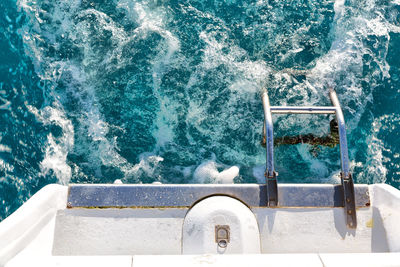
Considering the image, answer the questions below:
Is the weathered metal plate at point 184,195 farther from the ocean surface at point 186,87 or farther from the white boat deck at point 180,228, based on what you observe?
the ocean surface at point 186,87

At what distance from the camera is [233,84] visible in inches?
153

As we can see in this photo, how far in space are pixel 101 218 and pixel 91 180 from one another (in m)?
1.17

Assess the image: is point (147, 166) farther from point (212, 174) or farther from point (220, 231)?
point (220, 231)

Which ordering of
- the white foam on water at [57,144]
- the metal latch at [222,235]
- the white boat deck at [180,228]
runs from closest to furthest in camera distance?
1. the metal latch at [222,235]
2. the white boat deck at [180,228]
3. the white foam on water at [57,144]

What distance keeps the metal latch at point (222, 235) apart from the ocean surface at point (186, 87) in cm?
144

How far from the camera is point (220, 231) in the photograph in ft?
7.79

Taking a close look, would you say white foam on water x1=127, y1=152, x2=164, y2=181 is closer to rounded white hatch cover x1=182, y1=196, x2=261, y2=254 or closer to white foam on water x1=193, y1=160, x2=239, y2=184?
white foam on water x1=193, y1=160, x2=239, y2=184

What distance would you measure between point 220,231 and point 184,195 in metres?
0.48

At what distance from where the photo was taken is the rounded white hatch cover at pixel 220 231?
2.35m

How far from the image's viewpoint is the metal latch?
2352 mm

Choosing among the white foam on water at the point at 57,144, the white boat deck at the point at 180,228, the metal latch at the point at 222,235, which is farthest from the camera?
the white foam on water at the point at 57,144

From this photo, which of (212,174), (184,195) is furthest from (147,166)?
(184,195)

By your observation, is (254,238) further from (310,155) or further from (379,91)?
(379,91)

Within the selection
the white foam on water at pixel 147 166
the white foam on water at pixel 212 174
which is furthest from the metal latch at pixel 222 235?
the white foam on water at pixel 147 166
